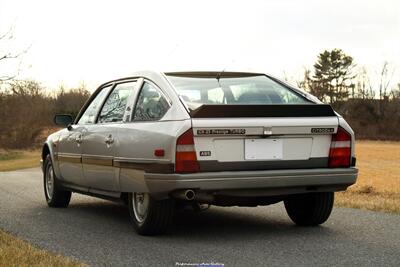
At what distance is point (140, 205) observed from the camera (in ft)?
20.7

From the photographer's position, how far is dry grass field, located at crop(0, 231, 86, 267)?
15.5 feet

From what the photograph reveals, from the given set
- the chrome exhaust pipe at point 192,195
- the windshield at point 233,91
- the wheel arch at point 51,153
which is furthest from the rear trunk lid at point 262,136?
the wheel arch at point 51,153

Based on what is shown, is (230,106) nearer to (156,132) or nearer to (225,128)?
(225,128)

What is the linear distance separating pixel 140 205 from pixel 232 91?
1438mm

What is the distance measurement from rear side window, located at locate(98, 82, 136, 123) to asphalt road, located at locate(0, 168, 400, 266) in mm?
1166

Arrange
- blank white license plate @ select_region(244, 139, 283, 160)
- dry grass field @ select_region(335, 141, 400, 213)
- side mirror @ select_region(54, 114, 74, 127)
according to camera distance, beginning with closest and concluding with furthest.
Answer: blank white license plate @ select_region(244, 139, 283, 160) → side mirror @ select_region(54, 114, 74, 127) → dry grass field @ select_region(335, 141, 400, 213)

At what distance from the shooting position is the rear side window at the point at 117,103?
273 inches

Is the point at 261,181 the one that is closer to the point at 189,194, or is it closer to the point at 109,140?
the point at 189,194

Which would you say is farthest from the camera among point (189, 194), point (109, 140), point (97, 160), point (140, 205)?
point (97, 160)

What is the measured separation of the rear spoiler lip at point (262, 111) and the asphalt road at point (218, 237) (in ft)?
3.71

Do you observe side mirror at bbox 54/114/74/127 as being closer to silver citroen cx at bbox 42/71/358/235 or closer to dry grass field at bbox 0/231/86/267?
silver citroen cx at bbox 42/71/358/235

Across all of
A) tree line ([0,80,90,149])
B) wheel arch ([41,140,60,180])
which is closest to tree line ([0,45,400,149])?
tree line ([0,80,90,149])

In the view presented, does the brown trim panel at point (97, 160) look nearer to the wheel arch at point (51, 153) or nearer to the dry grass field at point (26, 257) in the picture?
the wheel arch at point (51, 153)

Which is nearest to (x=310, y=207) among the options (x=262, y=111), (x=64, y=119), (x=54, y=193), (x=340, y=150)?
(x=340, y=150)
